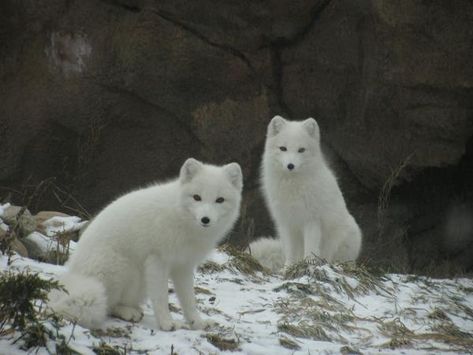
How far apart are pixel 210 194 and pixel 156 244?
428 millimetres

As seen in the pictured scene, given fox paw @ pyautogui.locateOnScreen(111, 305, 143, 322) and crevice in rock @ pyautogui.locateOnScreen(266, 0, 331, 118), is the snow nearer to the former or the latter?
fox paw @ pyautogui.locateOnScreen(111, 305, 143, 322)

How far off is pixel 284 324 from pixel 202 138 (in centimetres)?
386

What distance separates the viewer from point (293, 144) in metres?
6.68

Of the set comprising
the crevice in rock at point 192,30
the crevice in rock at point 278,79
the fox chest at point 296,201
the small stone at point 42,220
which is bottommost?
the small stone at point 42,220

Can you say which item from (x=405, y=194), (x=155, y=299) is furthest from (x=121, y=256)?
(x=405, y=194)

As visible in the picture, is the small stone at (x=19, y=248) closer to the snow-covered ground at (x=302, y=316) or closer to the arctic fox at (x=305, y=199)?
the snow-covered ground at (x=302, y=316)

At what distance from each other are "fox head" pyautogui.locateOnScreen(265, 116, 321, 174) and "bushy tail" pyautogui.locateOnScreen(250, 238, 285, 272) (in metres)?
0.78

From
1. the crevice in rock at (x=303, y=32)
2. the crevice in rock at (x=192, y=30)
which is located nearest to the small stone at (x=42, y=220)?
the crevice in rock at (x=192, y=30)

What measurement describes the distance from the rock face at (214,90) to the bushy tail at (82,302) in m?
3.69

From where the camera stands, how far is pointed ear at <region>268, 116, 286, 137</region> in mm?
6770

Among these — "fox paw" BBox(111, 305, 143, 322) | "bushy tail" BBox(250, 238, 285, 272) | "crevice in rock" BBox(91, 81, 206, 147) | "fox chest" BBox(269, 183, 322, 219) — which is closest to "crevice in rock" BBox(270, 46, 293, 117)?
"crevice in rock" BBox(91, 81, 206, 147)

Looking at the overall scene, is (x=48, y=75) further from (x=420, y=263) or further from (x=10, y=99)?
(x=420, y=263)

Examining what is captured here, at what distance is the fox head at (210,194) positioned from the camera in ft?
14.1

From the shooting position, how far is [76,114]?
8.03 m
